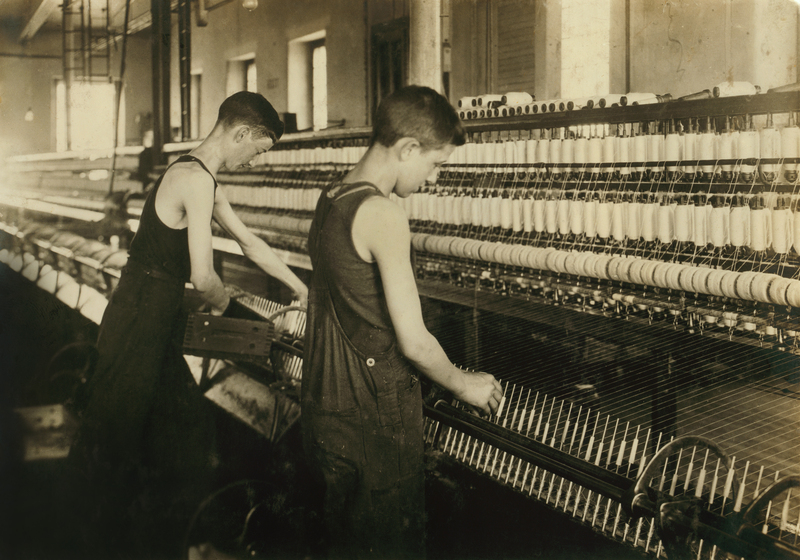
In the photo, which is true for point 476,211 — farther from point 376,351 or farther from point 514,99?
point 376,351

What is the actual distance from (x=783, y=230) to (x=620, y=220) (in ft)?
2.25

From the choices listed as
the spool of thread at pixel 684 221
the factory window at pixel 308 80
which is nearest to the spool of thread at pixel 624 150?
the spool of thread at pixel 684 221

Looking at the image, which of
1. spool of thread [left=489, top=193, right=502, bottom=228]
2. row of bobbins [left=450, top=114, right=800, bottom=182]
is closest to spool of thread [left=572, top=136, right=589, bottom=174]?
row of bobbins [left=450, top=114, right=800, bottom=182]

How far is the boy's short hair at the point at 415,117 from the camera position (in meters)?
1.67

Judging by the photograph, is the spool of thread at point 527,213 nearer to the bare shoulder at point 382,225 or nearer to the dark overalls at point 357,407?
the dark overalls at point 357,407

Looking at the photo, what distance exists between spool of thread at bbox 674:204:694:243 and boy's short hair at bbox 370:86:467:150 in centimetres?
154

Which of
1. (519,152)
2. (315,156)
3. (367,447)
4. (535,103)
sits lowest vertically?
(367,447)

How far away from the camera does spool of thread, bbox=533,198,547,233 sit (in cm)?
338

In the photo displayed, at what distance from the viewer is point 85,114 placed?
10.8 ft

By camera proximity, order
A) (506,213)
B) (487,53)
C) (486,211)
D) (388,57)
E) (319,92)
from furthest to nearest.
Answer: (319,92), (388,57), (487,53), (486,211), (506,213)

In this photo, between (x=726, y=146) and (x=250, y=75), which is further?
(x=250, y=75)

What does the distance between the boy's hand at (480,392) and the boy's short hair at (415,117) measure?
2.03ft

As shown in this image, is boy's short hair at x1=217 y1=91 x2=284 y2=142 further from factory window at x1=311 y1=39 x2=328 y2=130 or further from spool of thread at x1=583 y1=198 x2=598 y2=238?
factory window at x1=311 y1=39 x2=328 y2=130

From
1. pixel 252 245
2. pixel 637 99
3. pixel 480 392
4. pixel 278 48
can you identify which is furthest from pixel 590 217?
pixel 278 48
